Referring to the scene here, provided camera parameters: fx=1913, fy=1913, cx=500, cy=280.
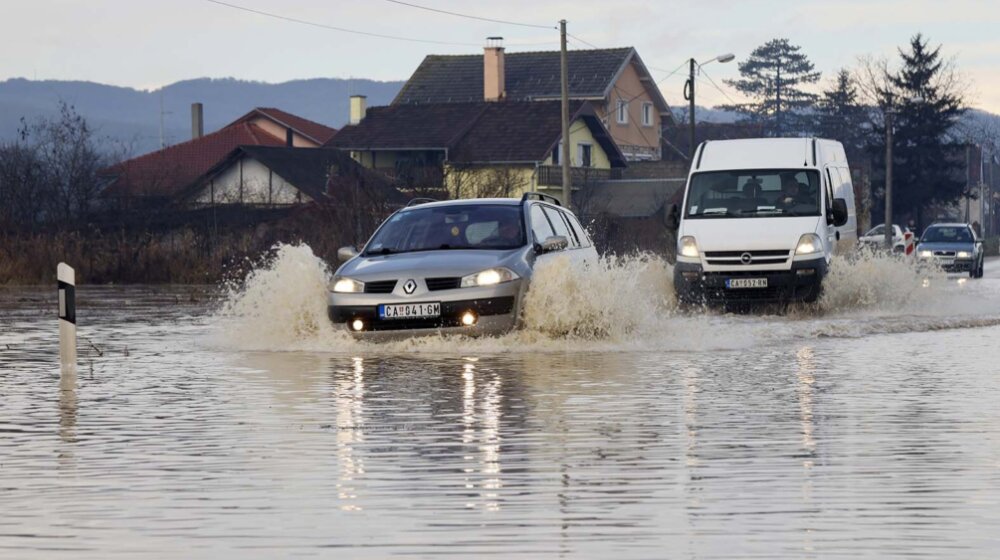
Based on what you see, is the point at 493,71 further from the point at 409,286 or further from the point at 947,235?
the point at 409,286

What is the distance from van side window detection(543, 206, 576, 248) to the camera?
20.2m

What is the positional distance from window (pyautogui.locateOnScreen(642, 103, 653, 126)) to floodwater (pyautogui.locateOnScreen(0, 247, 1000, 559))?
8080 centimetres

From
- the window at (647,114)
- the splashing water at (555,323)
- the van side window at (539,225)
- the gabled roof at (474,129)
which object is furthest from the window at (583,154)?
the van side window at (539,225)

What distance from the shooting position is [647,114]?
102 m

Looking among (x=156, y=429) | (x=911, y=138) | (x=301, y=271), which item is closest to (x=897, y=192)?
(x=911, y=138)

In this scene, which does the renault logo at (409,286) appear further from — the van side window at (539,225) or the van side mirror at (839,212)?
the van side mirror at (839,212)

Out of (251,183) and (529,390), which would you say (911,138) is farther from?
(529,390)

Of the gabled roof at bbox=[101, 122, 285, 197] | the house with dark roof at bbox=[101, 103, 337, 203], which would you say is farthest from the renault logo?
the gabled roof at bbox=[101, 122, 285, 197]

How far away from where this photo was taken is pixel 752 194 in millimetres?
26141

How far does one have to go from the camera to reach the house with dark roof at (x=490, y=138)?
79.2 metres

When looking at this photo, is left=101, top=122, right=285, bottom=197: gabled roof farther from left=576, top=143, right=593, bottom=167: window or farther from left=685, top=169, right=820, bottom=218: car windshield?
left=685, top=169, right=820, bottom=218: car windshield

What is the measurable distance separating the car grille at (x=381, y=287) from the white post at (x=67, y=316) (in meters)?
2.76

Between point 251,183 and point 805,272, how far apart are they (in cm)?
5370

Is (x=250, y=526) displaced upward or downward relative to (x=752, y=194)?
downward
